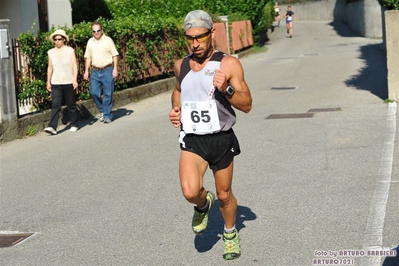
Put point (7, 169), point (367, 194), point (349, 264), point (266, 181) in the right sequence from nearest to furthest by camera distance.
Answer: point (349, 264)
point (367, 194)
point (266, 181)
point (7, 169)

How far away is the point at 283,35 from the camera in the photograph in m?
50.6

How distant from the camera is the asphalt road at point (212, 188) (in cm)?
632

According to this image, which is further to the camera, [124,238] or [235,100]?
[124,238]

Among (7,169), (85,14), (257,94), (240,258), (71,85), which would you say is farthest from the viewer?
(85,14)

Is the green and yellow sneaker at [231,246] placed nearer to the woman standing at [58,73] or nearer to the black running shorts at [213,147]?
the black running shorts at [213,147]

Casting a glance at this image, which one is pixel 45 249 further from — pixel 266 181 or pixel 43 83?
pixel 43 83

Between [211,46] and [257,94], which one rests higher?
[211,46]

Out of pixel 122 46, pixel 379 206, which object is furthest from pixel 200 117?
pixel 122 46

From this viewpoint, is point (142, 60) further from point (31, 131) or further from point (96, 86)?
point (31, 131)

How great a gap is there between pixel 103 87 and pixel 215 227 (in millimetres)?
8156

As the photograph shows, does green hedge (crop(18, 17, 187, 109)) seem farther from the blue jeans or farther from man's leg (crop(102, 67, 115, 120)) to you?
man's leg (crop(102, 67, 115, 120))

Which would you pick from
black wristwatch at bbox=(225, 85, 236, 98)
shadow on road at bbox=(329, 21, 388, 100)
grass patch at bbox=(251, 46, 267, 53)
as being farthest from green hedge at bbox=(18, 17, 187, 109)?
grass patch at bbox=(251, 46, 267, 53)

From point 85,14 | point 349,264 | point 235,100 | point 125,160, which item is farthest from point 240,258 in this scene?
point 85,14

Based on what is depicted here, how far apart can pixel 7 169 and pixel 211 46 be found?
5.51 meters
